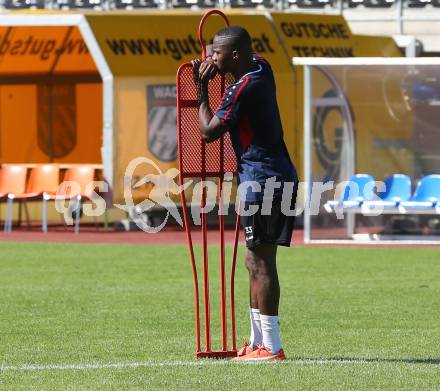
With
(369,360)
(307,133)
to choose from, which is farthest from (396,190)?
(369,360)

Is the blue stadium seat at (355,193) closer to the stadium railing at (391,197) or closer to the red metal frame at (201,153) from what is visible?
the stadium railing at (391,197)

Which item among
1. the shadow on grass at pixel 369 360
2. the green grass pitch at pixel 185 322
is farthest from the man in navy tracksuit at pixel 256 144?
the green grass pitch at pixel 185 322

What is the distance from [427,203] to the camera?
21922 millimetres

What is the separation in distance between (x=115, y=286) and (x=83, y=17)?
9.52 meters

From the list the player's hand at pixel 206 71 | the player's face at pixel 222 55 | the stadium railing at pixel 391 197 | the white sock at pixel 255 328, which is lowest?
the stadium railing at pixel 391 197

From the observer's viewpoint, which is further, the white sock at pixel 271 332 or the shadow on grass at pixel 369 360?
the shadow on grass at pixel 369 360

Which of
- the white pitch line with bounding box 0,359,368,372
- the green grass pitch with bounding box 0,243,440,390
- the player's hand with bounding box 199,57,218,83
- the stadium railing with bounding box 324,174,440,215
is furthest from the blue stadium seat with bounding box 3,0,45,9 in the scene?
the player's hand with bounding box 199,57,218,83

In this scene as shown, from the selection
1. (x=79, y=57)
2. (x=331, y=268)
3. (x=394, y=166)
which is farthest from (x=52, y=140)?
(x=331, y=268)

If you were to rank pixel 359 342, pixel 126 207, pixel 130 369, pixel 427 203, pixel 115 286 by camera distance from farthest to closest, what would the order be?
pixel 126 207, pixel 427 203, pixel 115 286, pixel 359 342, pixel 130 369

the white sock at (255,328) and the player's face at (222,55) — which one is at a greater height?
the player's face at (222,55)

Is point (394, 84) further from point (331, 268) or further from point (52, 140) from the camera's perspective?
point (52, 140)

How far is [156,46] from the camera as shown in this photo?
25.2 m

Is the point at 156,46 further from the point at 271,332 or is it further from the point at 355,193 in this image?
the point at 271,332

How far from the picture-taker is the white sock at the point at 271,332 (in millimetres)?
9438
